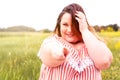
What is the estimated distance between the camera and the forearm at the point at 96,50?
1439 mm

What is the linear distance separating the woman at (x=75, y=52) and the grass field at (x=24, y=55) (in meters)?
0.38

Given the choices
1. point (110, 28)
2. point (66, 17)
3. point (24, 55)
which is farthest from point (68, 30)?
point (110, 28)

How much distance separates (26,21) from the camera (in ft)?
6.37

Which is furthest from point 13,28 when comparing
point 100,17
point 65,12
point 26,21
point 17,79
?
point 65,12

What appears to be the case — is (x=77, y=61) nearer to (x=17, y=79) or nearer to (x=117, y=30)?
(x=17, y=79)

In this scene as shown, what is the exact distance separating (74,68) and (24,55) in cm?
50

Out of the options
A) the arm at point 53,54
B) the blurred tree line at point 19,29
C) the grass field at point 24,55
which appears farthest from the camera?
the blurred tree line at point 19,29

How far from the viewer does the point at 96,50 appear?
56.6 inches

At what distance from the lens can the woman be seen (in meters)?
1.44

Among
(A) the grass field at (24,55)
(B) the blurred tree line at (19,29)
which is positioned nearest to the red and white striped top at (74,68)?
(A) the grass field at (24,55)

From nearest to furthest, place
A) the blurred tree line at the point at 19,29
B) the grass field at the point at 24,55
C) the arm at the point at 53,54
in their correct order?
the arm at the point at 53,54
the grass field at the point at 24,55
the blurred tree line at the point at 19,29

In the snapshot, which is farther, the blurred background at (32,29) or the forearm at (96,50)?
the blurred background at (32,29)

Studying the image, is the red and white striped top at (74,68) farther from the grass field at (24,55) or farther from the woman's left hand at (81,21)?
the grass field at (24,55)

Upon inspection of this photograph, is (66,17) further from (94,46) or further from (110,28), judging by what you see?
(110,28)
